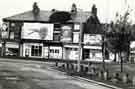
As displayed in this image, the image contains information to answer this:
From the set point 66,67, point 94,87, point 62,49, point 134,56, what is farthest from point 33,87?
point 134,56

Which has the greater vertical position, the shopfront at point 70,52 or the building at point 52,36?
the building at point 52,36

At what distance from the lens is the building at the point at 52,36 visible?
63.1m

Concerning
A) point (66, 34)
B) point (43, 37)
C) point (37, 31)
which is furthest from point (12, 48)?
point (66, 34)

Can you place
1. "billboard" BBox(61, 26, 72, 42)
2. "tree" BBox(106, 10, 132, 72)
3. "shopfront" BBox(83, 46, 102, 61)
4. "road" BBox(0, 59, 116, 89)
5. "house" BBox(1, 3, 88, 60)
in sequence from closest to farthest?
1. "road" BBox(0, 59, 116, 89)
2. "tree" BBox(106, 10, 132, 72)
3. "shopfront" BBox(83, 46, 102, 61)
4. "billboard" BBox(61, 26, 72, 42)
5. "house" BBox(1, 3, 88, 60)

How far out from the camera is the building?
2485 inches

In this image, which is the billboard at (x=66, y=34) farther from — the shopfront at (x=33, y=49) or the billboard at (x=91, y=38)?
the shopfront at (x=33, y=49)

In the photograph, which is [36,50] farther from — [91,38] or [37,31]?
[91,38]

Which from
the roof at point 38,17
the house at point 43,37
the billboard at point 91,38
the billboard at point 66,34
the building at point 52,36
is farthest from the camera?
the roof at point 38,17

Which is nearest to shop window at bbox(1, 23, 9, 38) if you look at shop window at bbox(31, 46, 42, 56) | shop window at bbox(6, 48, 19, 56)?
shop window at bbox(6, 48, 19, 56)

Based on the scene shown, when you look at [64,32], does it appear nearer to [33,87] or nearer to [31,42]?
[31,42]

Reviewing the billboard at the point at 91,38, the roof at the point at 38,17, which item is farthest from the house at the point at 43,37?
the billboard at the point at 91,38

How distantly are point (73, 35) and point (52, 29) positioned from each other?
4474 mm

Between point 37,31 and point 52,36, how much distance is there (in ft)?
11.3

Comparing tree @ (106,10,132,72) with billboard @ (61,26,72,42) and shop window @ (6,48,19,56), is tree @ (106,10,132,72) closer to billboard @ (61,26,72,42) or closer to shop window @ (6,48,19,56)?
billboard @ (61,26,72,42)
